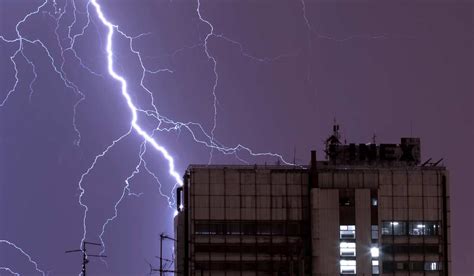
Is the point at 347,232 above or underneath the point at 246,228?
underneath

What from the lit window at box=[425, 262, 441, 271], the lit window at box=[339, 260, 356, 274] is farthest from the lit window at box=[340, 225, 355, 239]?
the lit window at box=[425, 262, 441, 271]

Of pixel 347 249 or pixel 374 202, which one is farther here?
pixel 374 202

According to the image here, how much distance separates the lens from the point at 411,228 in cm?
5797

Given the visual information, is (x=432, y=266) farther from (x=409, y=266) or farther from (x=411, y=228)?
(x=411, y=228)

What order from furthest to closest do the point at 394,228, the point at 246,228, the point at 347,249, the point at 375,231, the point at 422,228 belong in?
the point at 422,228 → the point at 246,228 → the point at 394,228 → the point at 375,231 → the point at 347,249

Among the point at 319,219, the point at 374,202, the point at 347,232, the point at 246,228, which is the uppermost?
the point at 374,202

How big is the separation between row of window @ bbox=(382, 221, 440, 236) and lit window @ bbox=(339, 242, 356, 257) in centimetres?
164

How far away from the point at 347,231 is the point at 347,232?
0.05 metres

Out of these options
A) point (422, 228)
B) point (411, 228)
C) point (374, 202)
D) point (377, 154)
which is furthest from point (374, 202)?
point (377, 154)

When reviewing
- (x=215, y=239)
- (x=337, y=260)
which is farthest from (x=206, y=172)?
(x=337, y=260)

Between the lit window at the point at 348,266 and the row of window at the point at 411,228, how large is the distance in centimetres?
204

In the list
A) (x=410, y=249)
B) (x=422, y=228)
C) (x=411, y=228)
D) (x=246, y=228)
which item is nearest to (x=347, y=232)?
(x=410, y=249)

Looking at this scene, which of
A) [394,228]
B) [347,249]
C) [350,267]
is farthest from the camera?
[394,228]

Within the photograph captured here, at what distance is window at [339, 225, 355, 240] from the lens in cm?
5684
